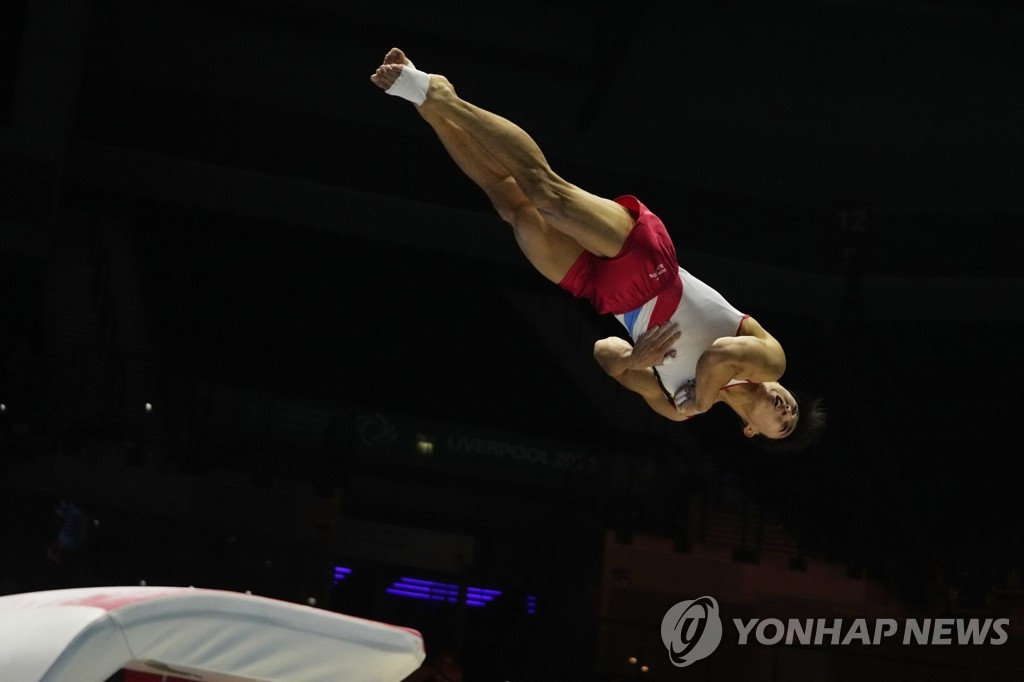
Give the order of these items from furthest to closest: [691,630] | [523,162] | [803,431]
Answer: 1. [691,630]
2. [803,431]
3. [523,162]

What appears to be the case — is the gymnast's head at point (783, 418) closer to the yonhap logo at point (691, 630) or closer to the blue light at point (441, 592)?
the yonhap logo at point (691, 630)

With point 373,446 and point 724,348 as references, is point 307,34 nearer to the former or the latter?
point 373,446

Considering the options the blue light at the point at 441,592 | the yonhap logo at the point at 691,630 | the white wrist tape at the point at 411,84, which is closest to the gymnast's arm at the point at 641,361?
the white wrist tape at the point at 411,84

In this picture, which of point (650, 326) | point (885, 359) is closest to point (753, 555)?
point (885, 359)

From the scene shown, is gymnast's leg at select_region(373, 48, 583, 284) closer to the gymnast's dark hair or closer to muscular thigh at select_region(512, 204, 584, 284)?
muscular thigh at select_region(512, 204, 584, 284)

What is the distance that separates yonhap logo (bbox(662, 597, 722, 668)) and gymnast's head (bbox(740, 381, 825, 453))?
138 inches

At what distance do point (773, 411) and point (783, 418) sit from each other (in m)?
0.06

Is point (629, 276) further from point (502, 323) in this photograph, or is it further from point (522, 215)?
point (502, 323)

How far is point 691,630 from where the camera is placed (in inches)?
331

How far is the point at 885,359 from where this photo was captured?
39.7ft

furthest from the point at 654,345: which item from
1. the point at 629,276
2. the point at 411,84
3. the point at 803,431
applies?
Result: the point at 411,84

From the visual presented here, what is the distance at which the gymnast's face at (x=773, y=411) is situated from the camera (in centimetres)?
472

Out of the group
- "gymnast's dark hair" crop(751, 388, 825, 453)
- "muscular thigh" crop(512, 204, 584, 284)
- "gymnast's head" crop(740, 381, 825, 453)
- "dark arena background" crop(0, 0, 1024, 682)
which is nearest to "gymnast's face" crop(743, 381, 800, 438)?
"gymnast's head" crop(740, 381, 825, 453)

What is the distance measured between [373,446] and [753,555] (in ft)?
9.77
